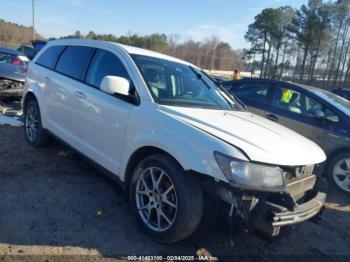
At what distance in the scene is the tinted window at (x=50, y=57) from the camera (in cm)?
532

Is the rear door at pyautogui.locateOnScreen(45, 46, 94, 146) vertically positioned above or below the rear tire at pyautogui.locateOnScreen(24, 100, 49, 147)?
above

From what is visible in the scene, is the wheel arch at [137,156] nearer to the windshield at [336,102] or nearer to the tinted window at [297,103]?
the tinted window at [297,103]

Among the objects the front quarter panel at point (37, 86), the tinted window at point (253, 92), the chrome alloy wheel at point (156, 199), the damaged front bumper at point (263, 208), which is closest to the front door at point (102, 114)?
the chrome alloy wheel at point (156, 199)

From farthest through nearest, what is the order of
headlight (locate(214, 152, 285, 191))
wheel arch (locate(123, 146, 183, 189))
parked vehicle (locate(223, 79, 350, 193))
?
parked vehicle (locate(223, 79, 350, 193)) < wheel arch (locate(123, 146, 183, 189)) < headlight (locate(214, 152, 285, 191))

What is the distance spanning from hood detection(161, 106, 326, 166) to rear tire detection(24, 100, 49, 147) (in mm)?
2819

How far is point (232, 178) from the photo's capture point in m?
2.75

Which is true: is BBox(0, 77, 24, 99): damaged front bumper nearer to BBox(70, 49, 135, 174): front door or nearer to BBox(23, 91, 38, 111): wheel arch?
BBox(23, 91, 38, 111): wheel arch

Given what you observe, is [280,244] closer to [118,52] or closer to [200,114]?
[200,114]

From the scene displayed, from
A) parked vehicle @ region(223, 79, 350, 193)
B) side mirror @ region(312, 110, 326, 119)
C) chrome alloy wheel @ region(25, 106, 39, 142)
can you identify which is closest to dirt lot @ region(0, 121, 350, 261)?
chrome alloy wheel @ region(25, 106, 39, 142)

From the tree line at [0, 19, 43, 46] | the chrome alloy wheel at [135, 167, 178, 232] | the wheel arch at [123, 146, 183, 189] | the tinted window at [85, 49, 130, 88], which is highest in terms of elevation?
the tree line at [0, 19, 43, 46]

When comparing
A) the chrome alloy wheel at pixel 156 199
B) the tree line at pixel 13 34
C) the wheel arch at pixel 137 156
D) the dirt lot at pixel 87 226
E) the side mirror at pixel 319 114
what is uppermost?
the tree line at pixel 13 34

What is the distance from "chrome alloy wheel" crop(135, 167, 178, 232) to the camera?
3221 millimetres

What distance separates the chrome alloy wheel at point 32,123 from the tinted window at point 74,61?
99cm

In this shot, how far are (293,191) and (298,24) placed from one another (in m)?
49.4
